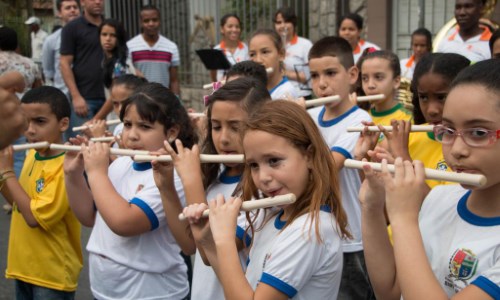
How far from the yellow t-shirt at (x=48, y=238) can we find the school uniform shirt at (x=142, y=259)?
1.52 feet

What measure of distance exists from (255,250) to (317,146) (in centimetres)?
39

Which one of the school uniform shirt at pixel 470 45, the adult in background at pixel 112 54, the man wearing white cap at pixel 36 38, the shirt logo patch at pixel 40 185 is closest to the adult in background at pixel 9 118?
the shirt logo patch at pixel 40 185

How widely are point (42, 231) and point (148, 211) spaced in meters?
0.87

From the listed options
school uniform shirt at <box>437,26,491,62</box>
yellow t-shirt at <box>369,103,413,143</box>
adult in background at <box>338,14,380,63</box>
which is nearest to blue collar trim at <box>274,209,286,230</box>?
yellow t-shirt at <box>369,103,413,143</box>

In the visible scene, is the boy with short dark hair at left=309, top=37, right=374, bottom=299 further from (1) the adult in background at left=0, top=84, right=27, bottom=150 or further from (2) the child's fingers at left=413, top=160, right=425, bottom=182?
(1) the adult in background at left=0, top=84, right=27, bottom=150

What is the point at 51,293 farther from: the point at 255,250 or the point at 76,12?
the point at 76,12

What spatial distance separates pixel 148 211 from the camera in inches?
111

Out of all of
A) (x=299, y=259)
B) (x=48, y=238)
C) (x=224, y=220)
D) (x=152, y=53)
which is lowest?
(x=48, y=238)

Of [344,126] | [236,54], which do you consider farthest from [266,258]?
[236,54]

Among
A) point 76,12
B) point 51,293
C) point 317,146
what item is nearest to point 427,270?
point 317,146

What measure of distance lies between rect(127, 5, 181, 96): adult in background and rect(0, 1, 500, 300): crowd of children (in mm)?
2808

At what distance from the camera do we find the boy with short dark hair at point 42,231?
337 cm

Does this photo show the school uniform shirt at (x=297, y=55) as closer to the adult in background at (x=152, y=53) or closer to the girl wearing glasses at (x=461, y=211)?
the adult in background at (x=152, y=53)

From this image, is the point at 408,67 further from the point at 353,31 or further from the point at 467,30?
the point at 353,31
